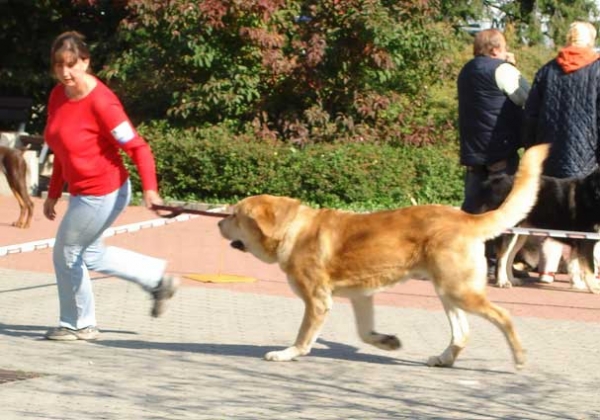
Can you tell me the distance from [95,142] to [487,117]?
4.68 meters

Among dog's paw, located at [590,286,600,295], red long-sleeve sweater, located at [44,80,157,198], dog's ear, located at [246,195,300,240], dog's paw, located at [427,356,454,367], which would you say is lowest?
dog's paw, located at [590,286,600,295]

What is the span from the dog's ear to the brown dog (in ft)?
24.4

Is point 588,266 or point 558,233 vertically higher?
point 558,233

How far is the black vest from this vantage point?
11.3m

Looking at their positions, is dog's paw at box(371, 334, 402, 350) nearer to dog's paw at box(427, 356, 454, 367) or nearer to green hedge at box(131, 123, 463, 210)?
dog's paw at box(427, 356, 454, 367)

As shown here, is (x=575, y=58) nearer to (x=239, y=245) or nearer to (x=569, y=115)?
(x=569, y=115)

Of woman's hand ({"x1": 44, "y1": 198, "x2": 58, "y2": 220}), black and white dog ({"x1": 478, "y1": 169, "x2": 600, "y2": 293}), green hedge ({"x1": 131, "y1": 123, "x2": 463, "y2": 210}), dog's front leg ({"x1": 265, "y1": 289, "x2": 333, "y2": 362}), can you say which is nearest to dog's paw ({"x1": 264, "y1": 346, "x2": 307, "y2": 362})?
dog's front leg ({"x1": 265, "y1": 289, "x2": 333, "y2": 362})

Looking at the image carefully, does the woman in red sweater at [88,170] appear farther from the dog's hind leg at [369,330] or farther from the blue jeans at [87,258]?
the dog's hind leg at [369,330]

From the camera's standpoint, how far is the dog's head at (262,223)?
24.7 feet

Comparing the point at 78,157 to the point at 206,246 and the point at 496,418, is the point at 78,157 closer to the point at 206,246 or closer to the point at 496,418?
the point at 496,418

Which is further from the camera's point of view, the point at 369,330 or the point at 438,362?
the point at 369,330

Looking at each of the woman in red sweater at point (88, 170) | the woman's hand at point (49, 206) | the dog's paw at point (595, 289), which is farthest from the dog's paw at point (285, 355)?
the dog's paw at point (595, 289)

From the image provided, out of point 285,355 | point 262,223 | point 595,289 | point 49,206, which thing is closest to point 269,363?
point 285,355

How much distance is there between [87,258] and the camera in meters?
→ 8.02
